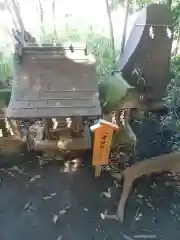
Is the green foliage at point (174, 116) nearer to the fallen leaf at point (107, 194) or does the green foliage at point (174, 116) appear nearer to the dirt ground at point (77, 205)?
the dirt ground at point (77, 205)

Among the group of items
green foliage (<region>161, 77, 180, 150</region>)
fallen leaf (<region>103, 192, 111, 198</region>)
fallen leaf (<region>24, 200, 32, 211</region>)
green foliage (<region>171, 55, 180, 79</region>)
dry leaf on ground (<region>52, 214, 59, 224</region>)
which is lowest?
dry leaf on ground (<region>52, 214, 59, 224</region>)

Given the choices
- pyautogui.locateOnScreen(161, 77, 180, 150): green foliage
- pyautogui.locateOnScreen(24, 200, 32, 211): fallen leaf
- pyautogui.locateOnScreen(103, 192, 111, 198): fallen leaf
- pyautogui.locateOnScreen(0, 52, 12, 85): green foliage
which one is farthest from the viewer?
pyautogui.locateOnScreen(0, 52, 12, 85): green foliage

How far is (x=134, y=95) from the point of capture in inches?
156

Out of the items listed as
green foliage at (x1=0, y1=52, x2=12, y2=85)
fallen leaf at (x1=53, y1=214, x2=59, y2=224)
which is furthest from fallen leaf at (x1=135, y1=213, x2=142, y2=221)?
green foliage at (x1=0, y1=52, x2=12, y2=85)

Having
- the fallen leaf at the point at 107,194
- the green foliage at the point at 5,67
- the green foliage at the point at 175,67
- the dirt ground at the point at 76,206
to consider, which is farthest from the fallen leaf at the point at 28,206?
the green foliage at the point at 175,67

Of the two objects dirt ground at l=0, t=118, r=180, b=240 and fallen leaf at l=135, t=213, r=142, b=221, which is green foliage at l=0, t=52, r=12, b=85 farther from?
fallen leaf at l=135, t=213, r=142, b=221

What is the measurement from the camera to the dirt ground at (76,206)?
2.99 metres

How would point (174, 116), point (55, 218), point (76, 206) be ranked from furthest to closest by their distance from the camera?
1. point (174, 116)
2. point (76, 206)
3. point (55, 218)

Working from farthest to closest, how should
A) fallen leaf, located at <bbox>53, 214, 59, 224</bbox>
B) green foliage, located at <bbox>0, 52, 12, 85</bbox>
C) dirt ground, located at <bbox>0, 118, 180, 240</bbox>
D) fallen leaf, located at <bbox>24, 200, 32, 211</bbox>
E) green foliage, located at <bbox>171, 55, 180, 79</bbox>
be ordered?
green foliage, located at <bbox>171, 55, 180, 79</bbox> < green foliage, located at <bbox>0, 52, 12, 85</bbox> < fallen leaf, located at <bbox>24, 200, 32, 211</bbox> < fallen leaf, located at <bbox>53, 214, 59, 224</bbox> < dirt ground, located at <bbox>0, 118, 180, 240</bbox>

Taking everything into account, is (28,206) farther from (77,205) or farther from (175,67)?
(175,67)

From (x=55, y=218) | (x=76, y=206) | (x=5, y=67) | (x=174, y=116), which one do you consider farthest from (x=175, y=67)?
(x=55, y=218)

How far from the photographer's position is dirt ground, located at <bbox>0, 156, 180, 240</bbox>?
118 inches

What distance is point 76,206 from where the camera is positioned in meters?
3.33

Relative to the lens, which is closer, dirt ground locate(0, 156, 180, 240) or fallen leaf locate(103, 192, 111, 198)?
dirt ground locate(0, 156, 180, 240)
